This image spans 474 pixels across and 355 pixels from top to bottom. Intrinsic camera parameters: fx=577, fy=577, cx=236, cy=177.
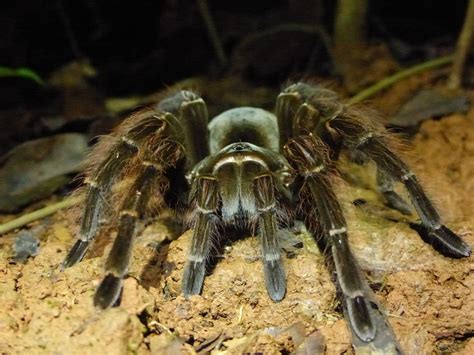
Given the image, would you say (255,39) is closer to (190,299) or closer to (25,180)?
(25,180)

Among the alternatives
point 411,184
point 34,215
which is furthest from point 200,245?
point 34,215

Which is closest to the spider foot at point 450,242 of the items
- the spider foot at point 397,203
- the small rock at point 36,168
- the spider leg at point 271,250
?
the spider foot at point 397,203

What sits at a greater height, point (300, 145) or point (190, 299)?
point (300, 145)

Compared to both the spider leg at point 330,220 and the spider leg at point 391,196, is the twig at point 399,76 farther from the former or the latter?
the spider leg at point 330,220

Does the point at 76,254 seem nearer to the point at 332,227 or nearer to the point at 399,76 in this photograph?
the point at 332,227

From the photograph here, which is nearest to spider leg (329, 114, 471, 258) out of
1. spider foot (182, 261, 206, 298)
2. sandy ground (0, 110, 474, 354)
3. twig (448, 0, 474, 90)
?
sandy ground (0, 110, 474, 354)

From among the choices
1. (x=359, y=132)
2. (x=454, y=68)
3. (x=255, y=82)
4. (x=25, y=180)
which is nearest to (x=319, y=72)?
(x=255, y=82)

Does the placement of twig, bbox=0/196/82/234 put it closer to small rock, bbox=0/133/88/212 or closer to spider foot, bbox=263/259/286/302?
small rock, bbox=0/133/88/212

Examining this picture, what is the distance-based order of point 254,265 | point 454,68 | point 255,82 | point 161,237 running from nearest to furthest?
point 254,265
point 161,237
point 454,68
point 255,82
